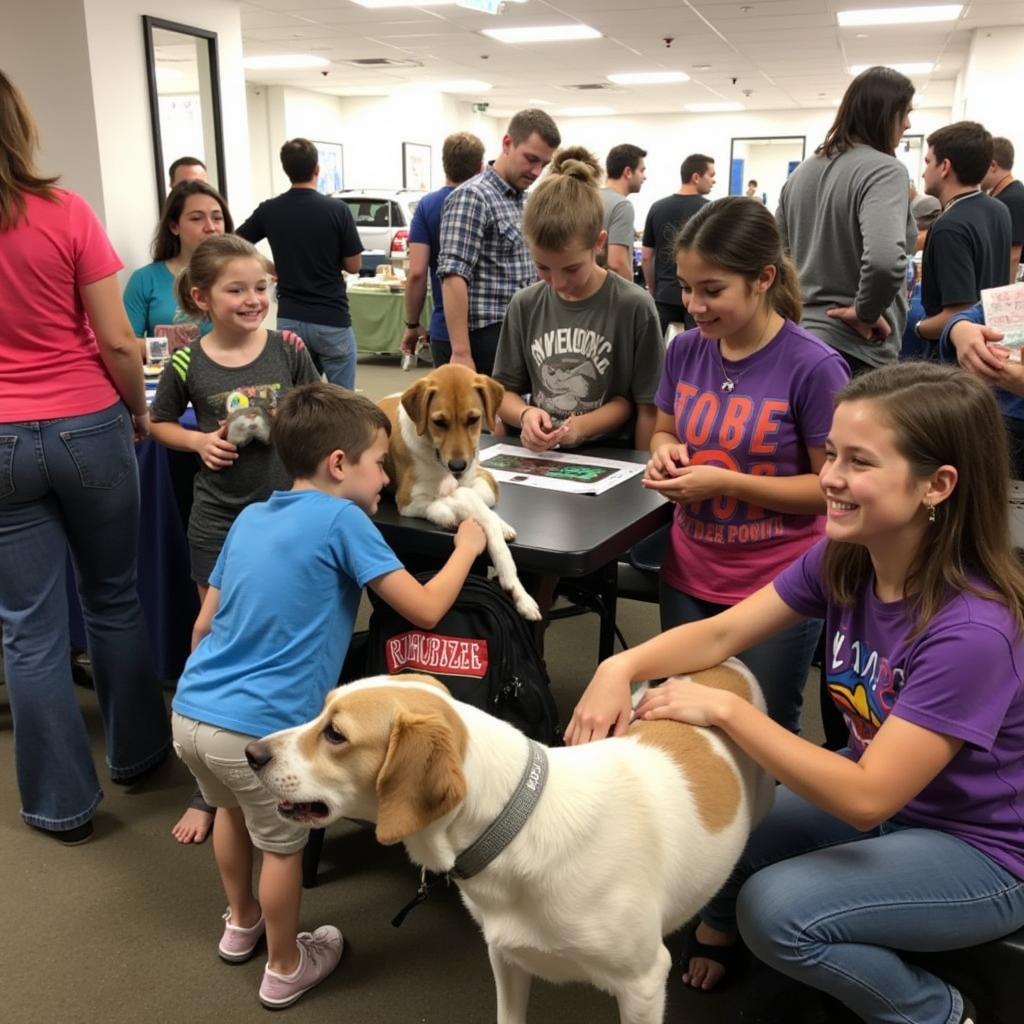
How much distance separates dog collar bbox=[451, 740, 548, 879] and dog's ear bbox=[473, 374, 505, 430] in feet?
3.59

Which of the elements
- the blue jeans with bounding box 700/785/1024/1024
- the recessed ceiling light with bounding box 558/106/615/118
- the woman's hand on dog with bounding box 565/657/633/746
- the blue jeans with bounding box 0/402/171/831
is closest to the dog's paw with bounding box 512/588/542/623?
the woman's hand on dog with bounding box 565/657/633/746

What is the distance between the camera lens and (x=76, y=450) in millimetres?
2246

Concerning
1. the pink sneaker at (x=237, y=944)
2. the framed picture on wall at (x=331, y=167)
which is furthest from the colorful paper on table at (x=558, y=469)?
the framed picture on wall at (x=331, y=167)

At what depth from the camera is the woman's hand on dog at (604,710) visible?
5.26 feet

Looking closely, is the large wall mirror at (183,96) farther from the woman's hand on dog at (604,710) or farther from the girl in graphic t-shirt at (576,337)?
the woman's hand on dog at (604,710)

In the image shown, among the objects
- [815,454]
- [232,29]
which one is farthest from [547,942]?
[232,29]

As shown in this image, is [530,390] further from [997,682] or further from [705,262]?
[997,682]

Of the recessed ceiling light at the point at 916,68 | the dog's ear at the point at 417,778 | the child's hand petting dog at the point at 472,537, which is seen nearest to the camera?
the dog's ear at the point at 417,778

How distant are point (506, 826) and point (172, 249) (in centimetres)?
307

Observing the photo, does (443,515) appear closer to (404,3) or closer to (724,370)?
(724,370)

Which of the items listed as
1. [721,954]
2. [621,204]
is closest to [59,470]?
[721,954]

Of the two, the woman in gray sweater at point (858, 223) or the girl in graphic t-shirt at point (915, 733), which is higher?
the woman in gray sweater at point (858, 223)

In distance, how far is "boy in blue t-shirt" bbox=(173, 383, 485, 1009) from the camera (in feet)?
5.68

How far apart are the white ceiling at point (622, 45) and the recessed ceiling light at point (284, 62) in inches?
11.8
